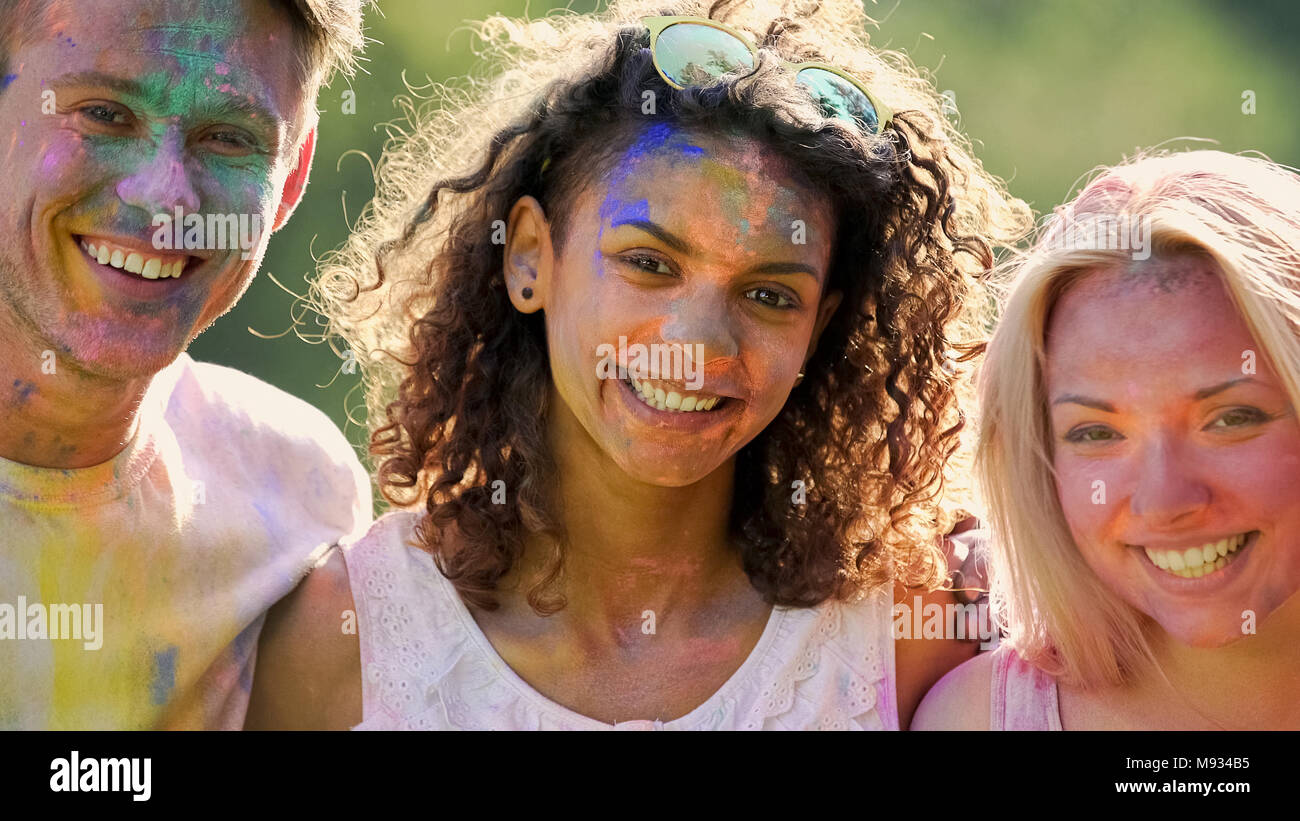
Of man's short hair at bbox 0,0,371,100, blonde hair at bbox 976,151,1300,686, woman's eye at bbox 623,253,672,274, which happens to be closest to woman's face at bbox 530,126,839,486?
woman's eye at bbox 623,253,672,274

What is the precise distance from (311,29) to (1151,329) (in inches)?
70.3

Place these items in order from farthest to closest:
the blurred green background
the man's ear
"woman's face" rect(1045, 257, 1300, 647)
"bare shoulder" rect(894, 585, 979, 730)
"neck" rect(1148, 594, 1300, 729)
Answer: the blurred green background → the man's ear → "bare shoulder" rect(894, 585, 979, 730) → "neck" rect(1148, 594, 1300, 729) → "woman's face" rect(1045, 257, 1300, 647)

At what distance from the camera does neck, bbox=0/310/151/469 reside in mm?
2830

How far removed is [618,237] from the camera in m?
2.85

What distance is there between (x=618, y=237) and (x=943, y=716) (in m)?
1.14

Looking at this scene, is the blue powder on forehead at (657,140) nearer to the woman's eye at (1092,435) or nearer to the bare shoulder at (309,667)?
the woman's eye at (1092,435)

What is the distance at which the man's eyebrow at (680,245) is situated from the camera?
2805 millimetres

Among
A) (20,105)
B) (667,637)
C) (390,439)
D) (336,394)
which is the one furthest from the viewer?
(336,394)

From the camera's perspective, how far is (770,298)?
2.88m

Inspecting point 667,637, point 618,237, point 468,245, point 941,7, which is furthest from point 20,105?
point 941,7

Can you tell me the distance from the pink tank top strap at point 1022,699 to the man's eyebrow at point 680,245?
88cm

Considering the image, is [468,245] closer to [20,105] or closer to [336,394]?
[20,105]

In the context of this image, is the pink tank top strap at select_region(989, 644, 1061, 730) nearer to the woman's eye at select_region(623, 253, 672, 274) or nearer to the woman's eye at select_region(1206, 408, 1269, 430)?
the woman's eye at select_region(1206, 408, 1269, 430)

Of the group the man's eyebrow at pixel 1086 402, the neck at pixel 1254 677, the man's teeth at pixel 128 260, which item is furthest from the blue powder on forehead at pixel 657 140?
the neck at pixel 1254 677
